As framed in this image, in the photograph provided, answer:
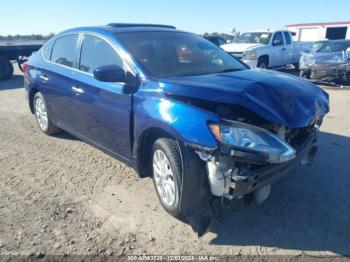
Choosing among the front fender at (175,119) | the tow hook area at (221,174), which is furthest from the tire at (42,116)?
the tow hook area at (221,174)

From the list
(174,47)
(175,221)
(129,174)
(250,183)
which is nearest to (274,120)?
(250,183)

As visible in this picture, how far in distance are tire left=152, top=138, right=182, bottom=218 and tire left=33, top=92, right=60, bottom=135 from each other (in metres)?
2.84

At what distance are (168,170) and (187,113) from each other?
605 mm

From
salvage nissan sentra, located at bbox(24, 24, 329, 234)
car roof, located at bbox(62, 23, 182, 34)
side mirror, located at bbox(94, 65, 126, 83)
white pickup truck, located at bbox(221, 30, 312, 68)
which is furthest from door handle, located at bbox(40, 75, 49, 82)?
white pickup truck, located at bbox(221, 30, 312, 68)

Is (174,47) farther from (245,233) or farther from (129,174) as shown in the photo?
(245,233)

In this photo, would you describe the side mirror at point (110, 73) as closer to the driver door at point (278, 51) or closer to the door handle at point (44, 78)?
the door handle at point (44, 78)

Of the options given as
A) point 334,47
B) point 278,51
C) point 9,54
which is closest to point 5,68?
point 9,54

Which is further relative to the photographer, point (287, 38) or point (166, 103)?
point (287, 38)

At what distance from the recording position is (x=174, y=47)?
13.5 ft

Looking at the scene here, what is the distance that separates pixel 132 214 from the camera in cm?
345

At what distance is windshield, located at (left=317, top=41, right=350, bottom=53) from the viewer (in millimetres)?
11525

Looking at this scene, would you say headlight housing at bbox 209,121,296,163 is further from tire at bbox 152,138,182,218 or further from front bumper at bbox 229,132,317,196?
tire at bbox 152,138,182,218

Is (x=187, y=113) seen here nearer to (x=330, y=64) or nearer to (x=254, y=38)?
(x=330, y=64)

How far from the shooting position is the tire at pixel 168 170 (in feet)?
9.74
